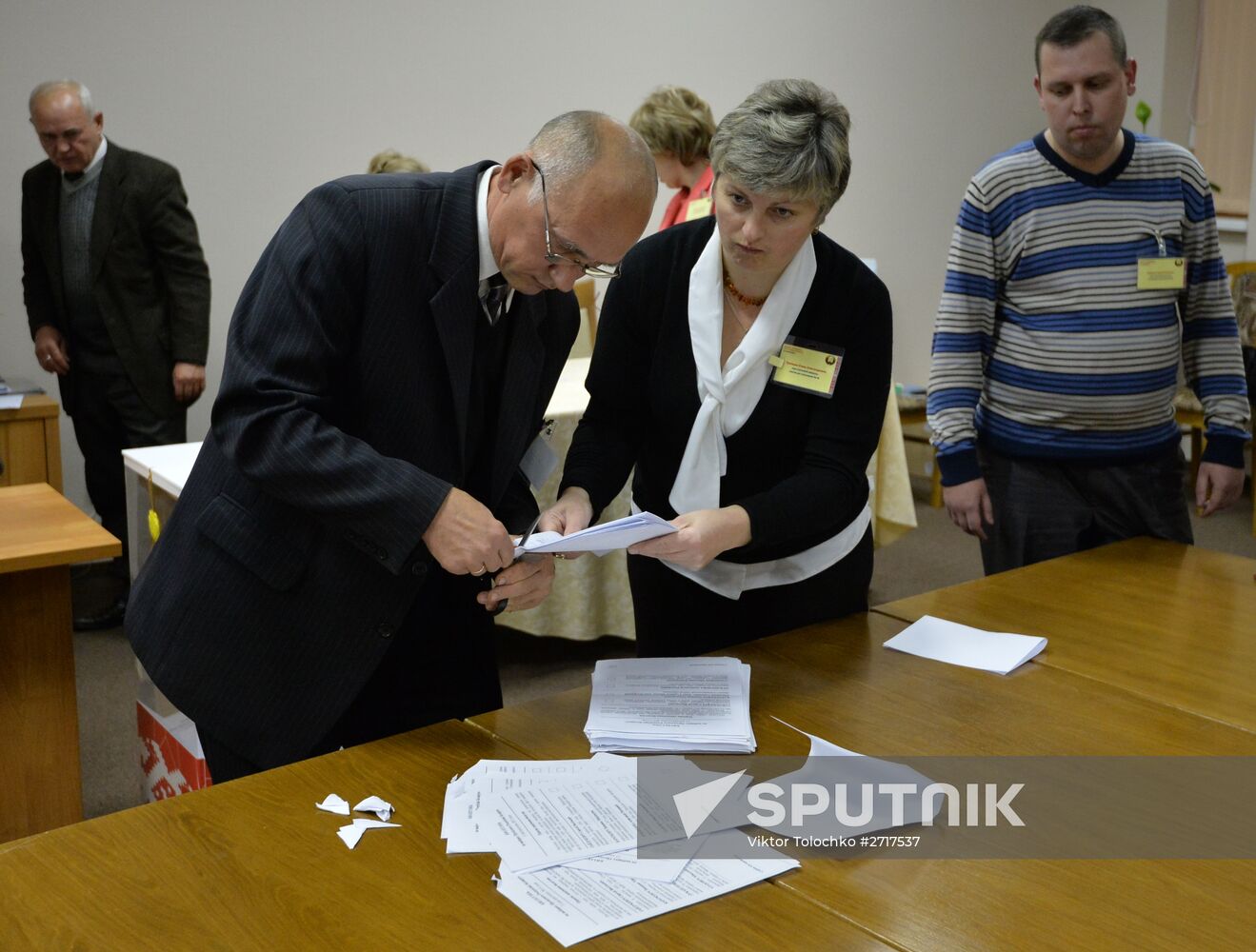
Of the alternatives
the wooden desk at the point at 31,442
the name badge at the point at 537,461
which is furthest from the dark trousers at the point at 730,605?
the wooden desk at the point at 31,442

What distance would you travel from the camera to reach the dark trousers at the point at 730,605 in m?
1.97

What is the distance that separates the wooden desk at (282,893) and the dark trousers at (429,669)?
1.10 feet

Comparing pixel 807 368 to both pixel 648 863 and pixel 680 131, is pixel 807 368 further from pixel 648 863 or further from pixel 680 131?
pixel 680 131

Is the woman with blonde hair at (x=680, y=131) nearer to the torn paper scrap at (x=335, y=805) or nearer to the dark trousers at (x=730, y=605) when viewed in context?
the dark trousers at (x=730, y=605)

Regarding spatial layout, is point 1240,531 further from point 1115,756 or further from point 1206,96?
point 1115,756

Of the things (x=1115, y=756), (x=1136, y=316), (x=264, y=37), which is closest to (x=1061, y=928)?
(x=1115, y=756)

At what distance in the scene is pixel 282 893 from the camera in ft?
3.89

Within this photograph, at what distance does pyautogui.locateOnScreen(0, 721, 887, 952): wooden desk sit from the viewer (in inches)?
44.1

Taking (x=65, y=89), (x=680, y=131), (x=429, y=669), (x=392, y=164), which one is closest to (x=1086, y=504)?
(x=429, y=669)

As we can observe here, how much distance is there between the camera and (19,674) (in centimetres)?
243

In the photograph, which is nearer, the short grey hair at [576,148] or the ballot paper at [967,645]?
the short grey hair at [576,148]

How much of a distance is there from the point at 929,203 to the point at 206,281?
13.4ft

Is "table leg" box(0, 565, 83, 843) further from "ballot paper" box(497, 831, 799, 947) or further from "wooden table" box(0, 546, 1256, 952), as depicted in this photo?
"ballot paper" box(497, 831, 799, 947)

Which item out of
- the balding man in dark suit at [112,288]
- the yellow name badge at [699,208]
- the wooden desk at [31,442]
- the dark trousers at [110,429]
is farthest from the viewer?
the dark trousers at [110,429]
